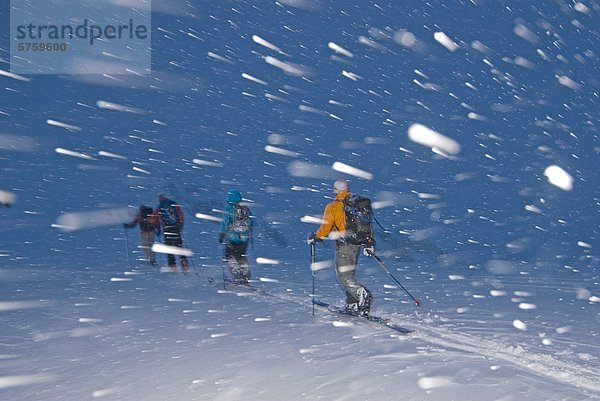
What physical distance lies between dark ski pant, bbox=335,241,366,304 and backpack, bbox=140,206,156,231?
257 inches

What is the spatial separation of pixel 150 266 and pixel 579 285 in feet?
33.6

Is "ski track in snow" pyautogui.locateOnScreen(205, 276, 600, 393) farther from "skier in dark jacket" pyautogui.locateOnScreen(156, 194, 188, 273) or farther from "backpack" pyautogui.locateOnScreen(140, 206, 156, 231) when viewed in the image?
"backpack" pyautogui.locateOnScreen(140, 206, 156, 231)

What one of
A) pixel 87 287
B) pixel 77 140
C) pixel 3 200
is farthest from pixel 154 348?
pixel 77 140

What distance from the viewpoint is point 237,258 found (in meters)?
9.77

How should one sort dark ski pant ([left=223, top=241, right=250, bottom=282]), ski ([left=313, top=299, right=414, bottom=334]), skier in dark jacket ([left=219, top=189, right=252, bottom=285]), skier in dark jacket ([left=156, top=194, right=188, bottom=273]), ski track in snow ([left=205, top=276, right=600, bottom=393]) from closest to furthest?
1. ski track in snow ([left=205, top=276, right=600, bottom=393])
2. ski ([left=313, top=299, right=414, bottom=334])
3. skier in dark jacket ([left=219, top=189, right=252, bottom=285])
4. dark ski pant ([left=223, top=241, right=250, bottom=282])
5. skier in dark jacket ([left=156, top=194, right=188, bottom=273])

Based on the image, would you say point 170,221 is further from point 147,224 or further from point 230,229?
point 230,229

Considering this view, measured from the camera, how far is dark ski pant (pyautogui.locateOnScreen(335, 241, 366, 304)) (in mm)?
6957

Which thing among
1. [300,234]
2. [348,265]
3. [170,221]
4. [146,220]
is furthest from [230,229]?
[300,234]

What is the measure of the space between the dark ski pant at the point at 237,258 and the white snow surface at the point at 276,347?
→ 1.06 ft

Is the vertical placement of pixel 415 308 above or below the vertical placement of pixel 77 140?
below

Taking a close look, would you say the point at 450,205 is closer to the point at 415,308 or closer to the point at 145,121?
the point at 415,308

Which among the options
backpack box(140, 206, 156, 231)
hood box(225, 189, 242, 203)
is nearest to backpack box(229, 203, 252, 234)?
hood box(225, 189, 242, 203)

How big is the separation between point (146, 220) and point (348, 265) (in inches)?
272

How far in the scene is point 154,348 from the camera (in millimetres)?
5785
